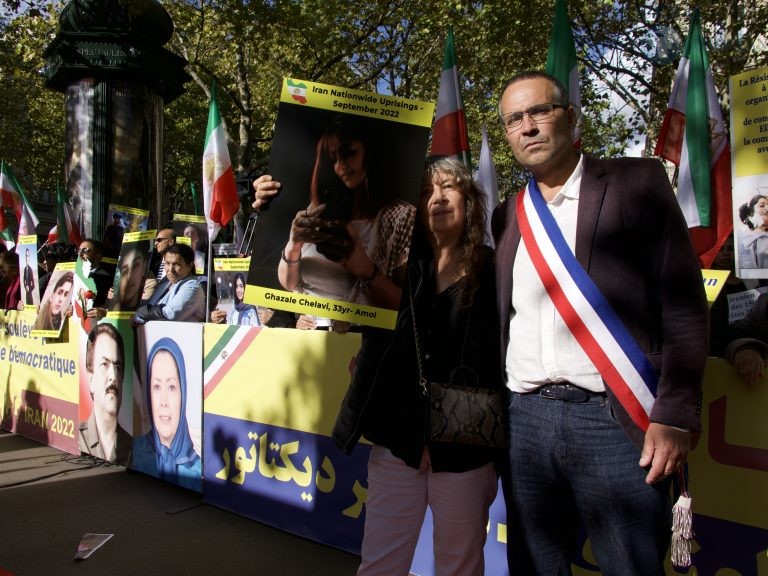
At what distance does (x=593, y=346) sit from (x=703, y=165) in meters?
3.10

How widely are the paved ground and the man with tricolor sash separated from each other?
2038 mm

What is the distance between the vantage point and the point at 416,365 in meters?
2.18

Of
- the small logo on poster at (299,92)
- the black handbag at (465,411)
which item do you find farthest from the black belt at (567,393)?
the small logo on poster at (299,92)

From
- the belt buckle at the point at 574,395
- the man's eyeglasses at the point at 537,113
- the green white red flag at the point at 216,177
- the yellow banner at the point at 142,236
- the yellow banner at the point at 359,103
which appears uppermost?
the green white red flag at the point at 216,177

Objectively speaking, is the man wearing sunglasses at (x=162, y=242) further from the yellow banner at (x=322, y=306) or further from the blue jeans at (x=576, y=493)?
the blue jeans at (x=576, y=493)

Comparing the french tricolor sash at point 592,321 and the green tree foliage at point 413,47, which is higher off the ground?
the green tree foliage at point 413,47

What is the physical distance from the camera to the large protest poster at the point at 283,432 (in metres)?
3.80

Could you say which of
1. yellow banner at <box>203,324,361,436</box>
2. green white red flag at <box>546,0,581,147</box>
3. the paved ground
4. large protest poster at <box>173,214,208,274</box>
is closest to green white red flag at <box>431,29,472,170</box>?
green white red flag at <box>546,0,581,147</box>

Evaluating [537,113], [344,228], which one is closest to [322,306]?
[344,228]

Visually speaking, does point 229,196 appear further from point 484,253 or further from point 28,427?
point 484,253

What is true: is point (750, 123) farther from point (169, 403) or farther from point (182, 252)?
point (182, 252)

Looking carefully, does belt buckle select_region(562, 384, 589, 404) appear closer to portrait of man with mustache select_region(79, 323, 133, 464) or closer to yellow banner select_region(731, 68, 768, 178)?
yellow banner select_region(731, 68, 768, 178)

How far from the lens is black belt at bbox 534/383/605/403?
1.82 m

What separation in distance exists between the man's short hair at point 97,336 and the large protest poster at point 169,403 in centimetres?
27
